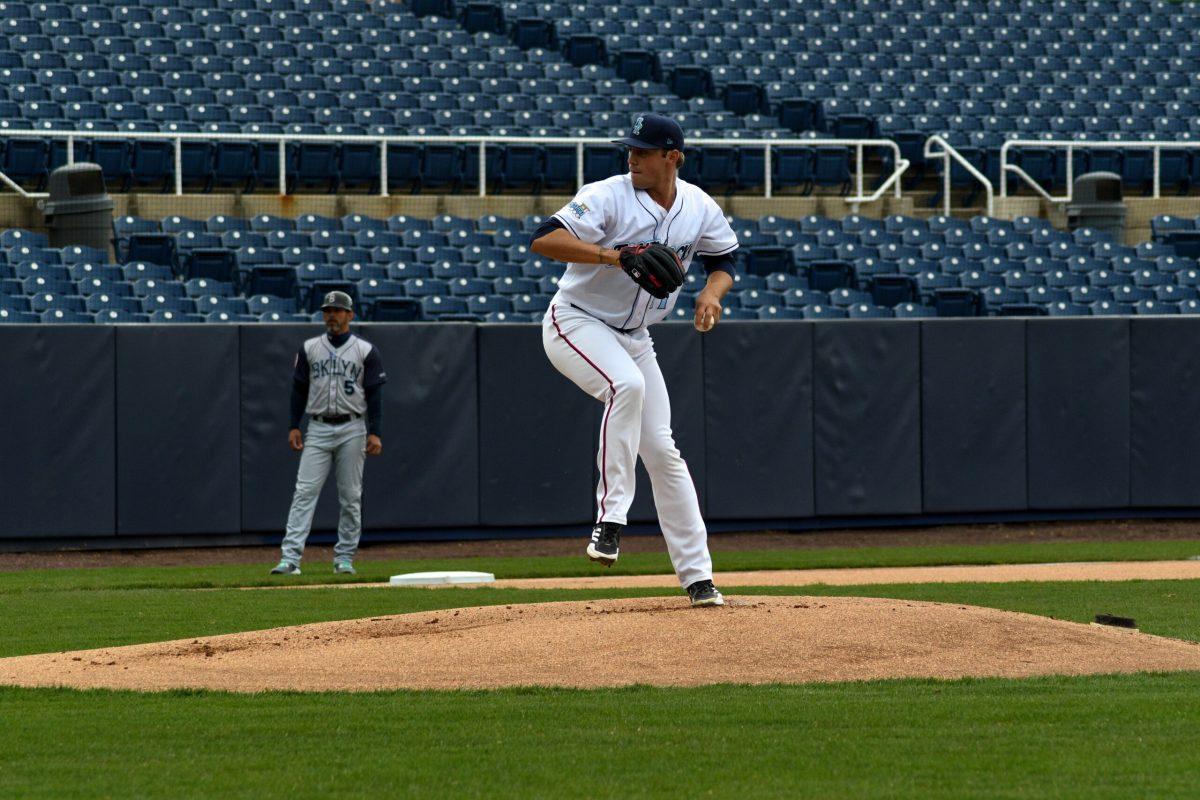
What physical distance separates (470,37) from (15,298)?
10.7 m

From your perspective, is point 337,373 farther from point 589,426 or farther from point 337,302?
point 589,426

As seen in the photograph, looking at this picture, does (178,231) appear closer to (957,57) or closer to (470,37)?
(470,37)

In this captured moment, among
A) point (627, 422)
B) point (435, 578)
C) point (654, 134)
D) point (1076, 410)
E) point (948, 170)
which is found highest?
point (948, 170)

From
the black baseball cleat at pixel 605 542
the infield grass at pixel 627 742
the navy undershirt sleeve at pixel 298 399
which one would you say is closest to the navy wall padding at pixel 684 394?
the navy undershirt sleeve at pixel 298 399

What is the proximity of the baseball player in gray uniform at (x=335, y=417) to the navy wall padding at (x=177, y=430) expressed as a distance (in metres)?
2.00

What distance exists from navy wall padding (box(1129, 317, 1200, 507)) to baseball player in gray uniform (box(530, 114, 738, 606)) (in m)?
10.1

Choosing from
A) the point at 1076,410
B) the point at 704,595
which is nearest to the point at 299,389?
the point at 704,595

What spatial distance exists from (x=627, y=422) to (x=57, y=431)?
836 cm

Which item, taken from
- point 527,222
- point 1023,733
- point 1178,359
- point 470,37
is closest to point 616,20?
point 470,37

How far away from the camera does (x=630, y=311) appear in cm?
716

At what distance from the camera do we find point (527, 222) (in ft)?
62.8

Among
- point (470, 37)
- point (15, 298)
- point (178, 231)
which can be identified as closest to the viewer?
point (15, 298)

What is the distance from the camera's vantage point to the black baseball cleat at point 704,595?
7332 mm

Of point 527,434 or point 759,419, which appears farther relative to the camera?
point 759,419
